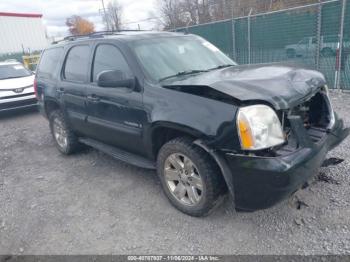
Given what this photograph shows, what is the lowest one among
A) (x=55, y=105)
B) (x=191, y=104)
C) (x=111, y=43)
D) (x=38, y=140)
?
(x=38, y=140)

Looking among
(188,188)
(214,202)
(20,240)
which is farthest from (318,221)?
(20,240)

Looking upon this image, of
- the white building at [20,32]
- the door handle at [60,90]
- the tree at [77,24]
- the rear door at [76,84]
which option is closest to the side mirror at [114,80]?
the rear door at [76,84]

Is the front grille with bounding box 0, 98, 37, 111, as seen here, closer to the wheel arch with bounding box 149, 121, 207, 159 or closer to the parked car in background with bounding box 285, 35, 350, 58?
the wheel arch with bounding box 149, 121, 207, 159

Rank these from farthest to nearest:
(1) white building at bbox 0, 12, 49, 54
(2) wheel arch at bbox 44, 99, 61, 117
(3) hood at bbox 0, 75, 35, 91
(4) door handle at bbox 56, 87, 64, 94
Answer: (1) white building at bbox 0, 12, 49, 54
(3) hood at bbox 0, 75, 35, 91
(2) wheel arch at bbox 44, 99, 61, 117
(4) door handle at bbox 56, 87, 64, 94

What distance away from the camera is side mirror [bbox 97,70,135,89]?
3.24 m

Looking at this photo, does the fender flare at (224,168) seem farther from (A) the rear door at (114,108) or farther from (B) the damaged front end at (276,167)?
(A) the rear door at (114,108)

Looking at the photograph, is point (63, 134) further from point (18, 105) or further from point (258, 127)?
point (18, 105)

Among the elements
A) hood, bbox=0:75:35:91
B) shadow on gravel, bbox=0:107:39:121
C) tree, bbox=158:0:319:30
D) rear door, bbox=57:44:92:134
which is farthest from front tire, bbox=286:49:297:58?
shadow on gravel, bbox=0:107:39:121

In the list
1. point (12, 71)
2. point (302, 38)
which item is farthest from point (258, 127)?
point (12, 71)

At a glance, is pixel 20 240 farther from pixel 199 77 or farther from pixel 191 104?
pixel 199 77

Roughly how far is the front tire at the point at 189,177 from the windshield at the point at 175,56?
33.7 inches

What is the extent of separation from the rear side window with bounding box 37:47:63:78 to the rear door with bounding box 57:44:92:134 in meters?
0.37

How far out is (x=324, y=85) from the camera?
321cm

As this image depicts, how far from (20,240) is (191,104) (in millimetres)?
2168
